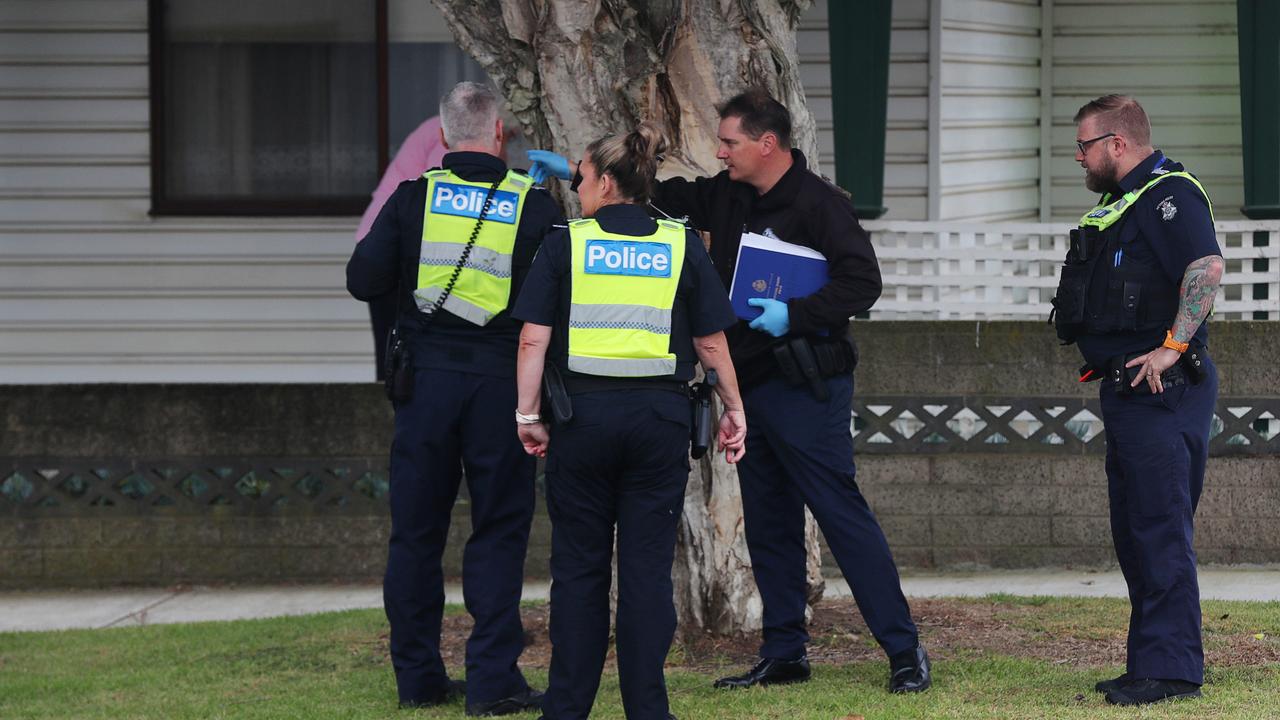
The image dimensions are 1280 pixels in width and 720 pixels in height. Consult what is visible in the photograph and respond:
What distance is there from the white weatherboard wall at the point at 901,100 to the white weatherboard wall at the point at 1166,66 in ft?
3.88

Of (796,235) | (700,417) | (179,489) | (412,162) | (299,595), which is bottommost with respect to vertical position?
(299,595)

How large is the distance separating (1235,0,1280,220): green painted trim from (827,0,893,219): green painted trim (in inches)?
83.9

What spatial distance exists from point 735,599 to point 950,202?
166 inches

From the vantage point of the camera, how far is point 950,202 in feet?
33.0

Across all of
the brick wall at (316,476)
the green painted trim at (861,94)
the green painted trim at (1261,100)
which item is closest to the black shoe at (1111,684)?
Result: the brick wall at (316,476)

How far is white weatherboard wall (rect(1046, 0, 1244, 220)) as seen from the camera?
34.9ft

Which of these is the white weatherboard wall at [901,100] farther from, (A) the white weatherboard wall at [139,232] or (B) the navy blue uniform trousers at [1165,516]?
(B) the navy blue uniform trousers at [1165,516]

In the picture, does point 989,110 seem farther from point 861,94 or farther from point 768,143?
point 768,143

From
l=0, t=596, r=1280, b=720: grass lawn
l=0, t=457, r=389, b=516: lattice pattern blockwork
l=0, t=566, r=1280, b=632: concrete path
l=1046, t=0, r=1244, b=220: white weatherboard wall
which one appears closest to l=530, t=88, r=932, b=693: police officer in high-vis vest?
l=0, t=596, r=1280, b=720: grass lawn

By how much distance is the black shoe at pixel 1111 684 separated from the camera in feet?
17.5

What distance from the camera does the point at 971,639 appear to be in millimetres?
6590

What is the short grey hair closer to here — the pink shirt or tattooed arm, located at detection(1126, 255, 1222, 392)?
tattooed arm, located at detection(1126, 255, 1222, 392)

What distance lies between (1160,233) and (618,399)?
A: 1.79 meters

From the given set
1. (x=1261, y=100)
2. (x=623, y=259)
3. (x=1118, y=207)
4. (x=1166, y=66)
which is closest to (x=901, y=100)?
(x=1166, y=66)
